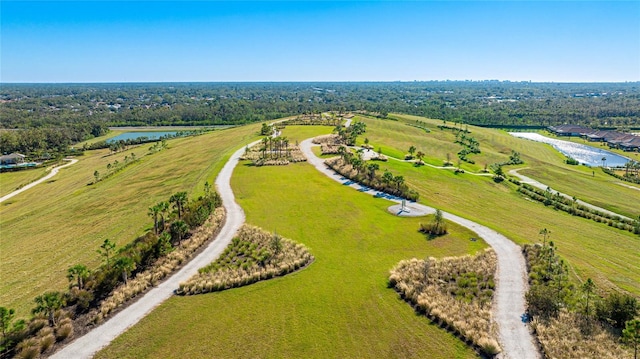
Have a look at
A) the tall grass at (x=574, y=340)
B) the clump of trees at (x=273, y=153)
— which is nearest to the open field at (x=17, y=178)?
Result: the clump of trees at (x=273, y=153)

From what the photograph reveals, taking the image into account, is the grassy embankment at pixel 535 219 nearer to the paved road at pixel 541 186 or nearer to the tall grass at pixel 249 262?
the paved road at pixel 541 186

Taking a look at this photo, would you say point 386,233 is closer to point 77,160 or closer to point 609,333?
point 609,333

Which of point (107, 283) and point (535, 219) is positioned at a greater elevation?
point (107, 283)

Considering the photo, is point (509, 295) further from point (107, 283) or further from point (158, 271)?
point (107, 283)

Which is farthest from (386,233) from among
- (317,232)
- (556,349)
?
(556,349)

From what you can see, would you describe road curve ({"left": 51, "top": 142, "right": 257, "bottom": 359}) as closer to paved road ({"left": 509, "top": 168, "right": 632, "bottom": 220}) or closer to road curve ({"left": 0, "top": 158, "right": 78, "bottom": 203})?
road curve ({"left": 0, "top": 158, "right": 78, "bottom": 203})

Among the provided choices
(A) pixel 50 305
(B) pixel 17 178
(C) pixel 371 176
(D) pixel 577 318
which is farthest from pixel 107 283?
(B) pixel 17 178
